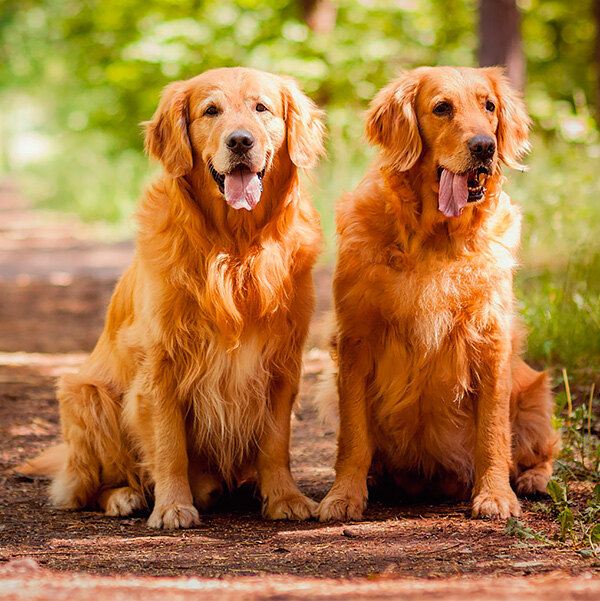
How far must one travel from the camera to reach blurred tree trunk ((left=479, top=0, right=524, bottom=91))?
9.62 m

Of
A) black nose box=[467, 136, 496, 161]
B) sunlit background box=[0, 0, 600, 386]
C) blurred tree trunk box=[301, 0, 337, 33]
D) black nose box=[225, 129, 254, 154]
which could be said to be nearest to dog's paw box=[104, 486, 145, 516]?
black nose box=[225, 129, 254, 154]

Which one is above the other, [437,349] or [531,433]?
[437,349]

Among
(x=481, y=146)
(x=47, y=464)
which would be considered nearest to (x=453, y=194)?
(x=481, y=146)

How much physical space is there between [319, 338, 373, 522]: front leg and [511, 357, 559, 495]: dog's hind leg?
2.33ft

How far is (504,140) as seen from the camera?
364 cm

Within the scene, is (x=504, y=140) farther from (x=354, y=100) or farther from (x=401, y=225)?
(x=354, y=100)

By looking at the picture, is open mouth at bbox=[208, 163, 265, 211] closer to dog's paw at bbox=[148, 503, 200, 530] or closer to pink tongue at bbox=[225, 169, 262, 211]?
pink tongue at bbox=[225, 169, 262, 211]

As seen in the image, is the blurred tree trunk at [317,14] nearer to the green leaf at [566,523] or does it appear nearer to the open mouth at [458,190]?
the open mouth at [458,190]

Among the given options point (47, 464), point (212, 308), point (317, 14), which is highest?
point (317, 14)

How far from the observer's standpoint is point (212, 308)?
3580 millimetres

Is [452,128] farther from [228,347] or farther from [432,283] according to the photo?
[228,347]

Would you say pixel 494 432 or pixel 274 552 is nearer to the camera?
pixel 274 552

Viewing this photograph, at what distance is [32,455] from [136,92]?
10.0m

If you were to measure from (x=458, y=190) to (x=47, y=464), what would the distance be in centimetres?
235
